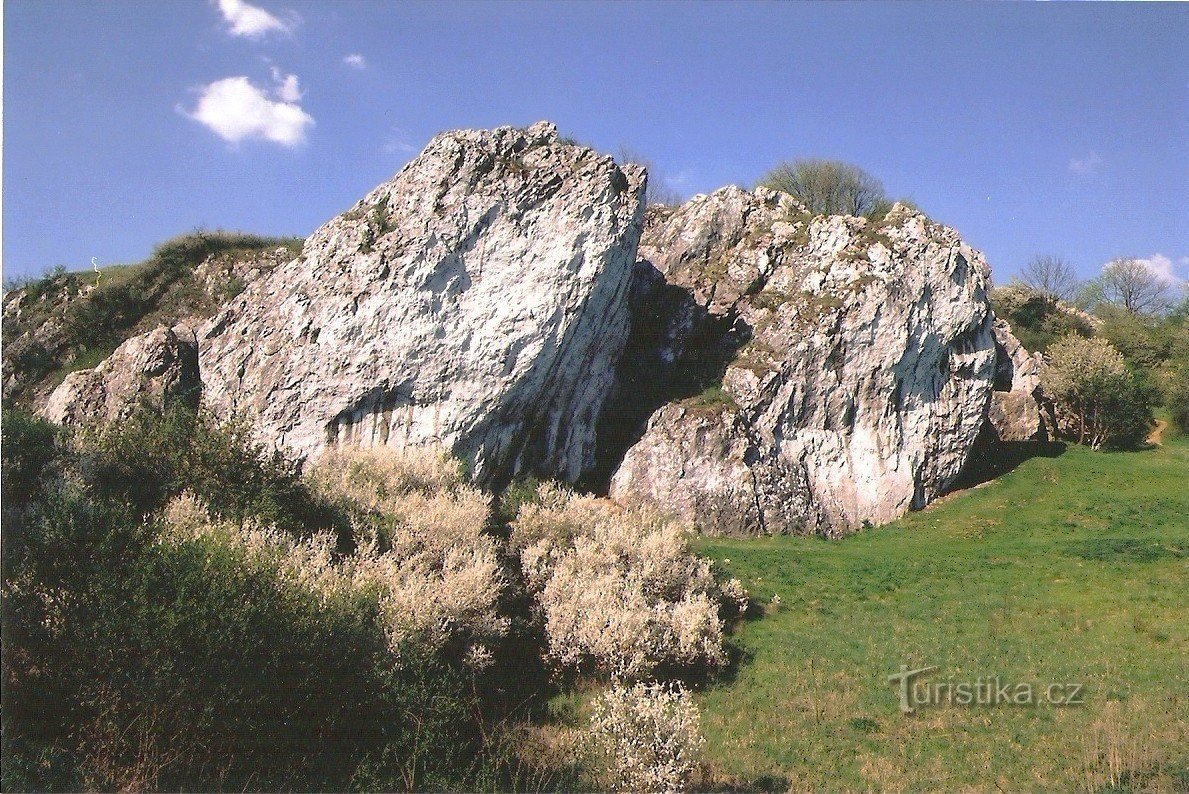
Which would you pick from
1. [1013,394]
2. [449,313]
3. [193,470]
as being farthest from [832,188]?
[193,470]

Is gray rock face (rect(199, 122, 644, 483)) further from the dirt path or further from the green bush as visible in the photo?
the dirt path

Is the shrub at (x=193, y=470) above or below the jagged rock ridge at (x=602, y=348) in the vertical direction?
below

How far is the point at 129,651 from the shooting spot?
27.5 ft

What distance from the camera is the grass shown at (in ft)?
34.5

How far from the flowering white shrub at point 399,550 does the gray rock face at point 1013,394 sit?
2964 cm

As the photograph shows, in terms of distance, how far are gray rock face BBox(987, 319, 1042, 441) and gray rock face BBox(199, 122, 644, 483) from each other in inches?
898

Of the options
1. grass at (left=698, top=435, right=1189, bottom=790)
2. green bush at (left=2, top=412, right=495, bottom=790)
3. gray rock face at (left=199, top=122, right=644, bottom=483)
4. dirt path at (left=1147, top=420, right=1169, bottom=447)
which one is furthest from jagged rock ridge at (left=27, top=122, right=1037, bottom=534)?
dirt path at (left=1147, top=420, right=1169, bottom=447)

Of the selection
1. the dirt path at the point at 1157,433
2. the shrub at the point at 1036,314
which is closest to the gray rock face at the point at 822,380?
the dirt path at the point at 1157,433

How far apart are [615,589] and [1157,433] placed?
4188 cm

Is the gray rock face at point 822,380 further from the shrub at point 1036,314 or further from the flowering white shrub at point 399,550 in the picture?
the shrub at point 1036,314

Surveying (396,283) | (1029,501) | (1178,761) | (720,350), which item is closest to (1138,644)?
(1178,761)

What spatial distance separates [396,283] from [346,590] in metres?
15.0

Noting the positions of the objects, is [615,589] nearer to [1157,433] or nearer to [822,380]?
[822,380]

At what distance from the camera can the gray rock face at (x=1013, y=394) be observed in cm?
3588
